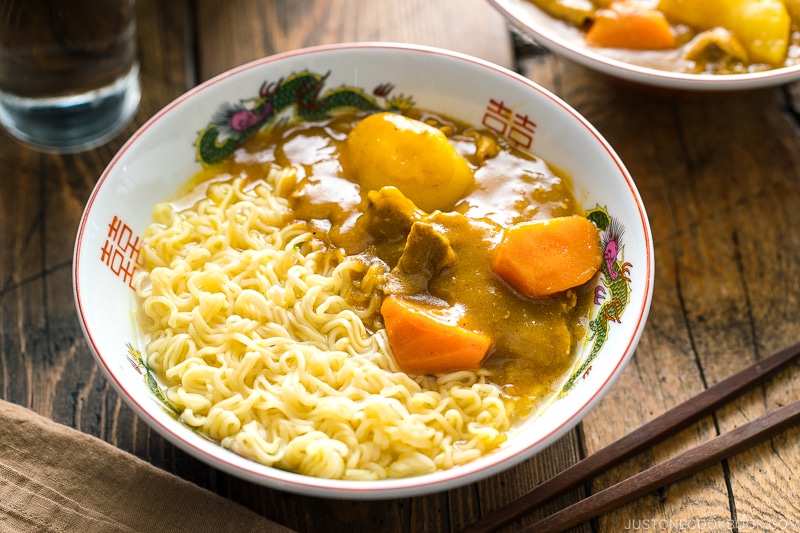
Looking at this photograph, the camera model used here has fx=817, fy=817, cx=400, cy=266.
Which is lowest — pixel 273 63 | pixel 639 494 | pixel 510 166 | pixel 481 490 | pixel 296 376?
pixel 481 490

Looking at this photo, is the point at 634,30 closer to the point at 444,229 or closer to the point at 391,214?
the point at 444,229

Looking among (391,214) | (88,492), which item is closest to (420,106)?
(391,214)

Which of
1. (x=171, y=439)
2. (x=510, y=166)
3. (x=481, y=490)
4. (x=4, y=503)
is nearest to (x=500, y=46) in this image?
(x=510, y=166)

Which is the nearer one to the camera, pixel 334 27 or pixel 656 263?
pixel 656 263

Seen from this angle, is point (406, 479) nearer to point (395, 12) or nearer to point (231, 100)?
point (231, 100)

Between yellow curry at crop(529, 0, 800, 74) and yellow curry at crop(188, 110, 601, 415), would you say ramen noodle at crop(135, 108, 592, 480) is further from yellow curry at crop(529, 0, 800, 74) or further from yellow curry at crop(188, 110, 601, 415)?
yellow curry at crop(529, 0, 800, 74)

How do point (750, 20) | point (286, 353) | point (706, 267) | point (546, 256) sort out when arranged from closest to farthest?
1. point (286, 353)
2. point (546, 256)
3. point (706, 267)
4. point (750, 20)

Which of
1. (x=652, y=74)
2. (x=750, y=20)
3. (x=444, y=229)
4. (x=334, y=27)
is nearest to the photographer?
(x=444, y=229)
